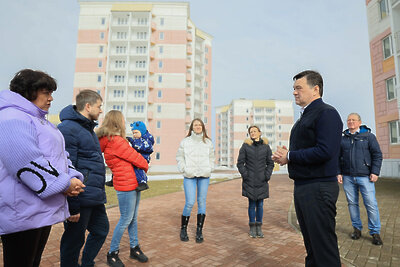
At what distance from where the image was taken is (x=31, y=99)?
187cm

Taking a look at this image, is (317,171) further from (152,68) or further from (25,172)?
(152,68)

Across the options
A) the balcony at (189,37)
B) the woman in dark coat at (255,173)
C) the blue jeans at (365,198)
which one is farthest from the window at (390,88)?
the balcony at (189,37)

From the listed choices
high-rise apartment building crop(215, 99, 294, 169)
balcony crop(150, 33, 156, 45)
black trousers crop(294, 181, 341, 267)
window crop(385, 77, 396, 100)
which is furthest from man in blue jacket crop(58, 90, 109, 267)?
high-rise apartment building crop(215, 99, 294, 169)

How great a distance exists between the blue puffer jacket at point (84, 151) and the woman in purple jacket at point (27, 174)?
601 millimetres

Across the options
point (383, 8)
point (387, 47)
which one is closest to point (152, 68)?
point (383, 8)

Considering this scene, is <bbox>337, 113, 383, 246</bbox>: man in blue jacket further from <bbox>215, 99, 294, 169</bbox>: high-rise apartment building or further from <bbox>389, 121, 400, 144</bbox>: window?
<bbox>215, 99, 294, 169</bbox>: high-rise apartment building

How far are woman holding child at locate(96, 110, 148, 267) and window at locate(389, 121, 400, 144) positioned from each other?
19.3m

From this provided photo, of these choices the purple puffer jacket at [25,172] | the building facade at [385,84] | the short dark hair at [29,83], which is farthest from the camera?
the building facade at [385,84]

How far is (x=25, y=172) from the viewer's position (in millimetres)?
1599

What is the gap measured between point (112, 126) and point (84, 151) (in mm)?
832


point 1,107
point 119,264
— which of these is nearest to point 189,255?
point 119,264

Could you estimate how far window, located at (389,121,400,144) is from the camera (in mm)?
16422

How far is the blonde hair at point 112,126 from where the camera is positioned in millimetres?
3338

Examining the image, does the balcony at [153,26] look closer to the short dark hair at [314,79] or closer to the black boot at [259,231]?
the black boot at [259,231]
